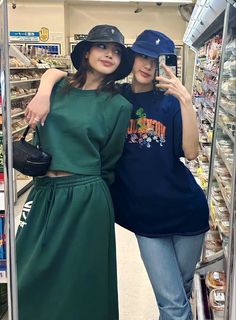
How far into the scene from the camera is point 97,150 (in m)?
1.35

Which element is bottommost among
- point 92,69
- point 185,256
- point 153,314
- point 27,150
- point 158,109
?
point 153,314

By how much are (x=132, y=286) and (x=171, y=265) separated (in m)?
0.81

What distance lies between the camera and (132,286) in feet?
7.44

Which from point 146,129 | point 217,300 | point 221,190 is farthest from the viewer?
point 221,190

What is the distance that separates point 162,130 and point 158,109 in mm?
71

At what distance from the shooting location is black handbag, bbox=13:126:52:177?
4.33ft

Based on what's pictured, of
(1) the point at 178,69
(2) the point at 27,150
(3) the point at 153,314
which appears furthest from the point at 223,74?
(3) the point at 153,314

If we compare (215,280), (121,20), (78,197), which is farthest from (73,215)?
(215,280)

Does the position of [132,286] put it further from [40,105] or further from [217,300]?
[40,105]

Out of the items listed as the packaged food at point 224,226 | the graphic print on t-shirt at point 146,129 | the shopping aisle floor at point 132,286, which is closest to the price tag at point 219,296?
the packaged food at point 224,226

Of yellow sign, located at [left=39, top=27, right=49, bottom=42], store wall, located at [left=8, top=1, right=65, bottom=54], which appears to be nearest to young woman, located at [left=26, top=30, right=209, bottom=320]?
store wall, located at [left=8, top=1, right=65, bottom=54]

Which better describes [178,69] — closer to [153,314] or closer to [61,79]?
[61,79]

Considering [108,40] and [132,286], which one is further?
[132,286]

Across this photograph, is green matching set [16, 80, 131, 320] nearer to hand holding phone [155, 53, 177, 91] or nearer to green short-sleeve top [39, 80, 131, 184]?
green short-sleeve top [39, 80, 131, 184]
